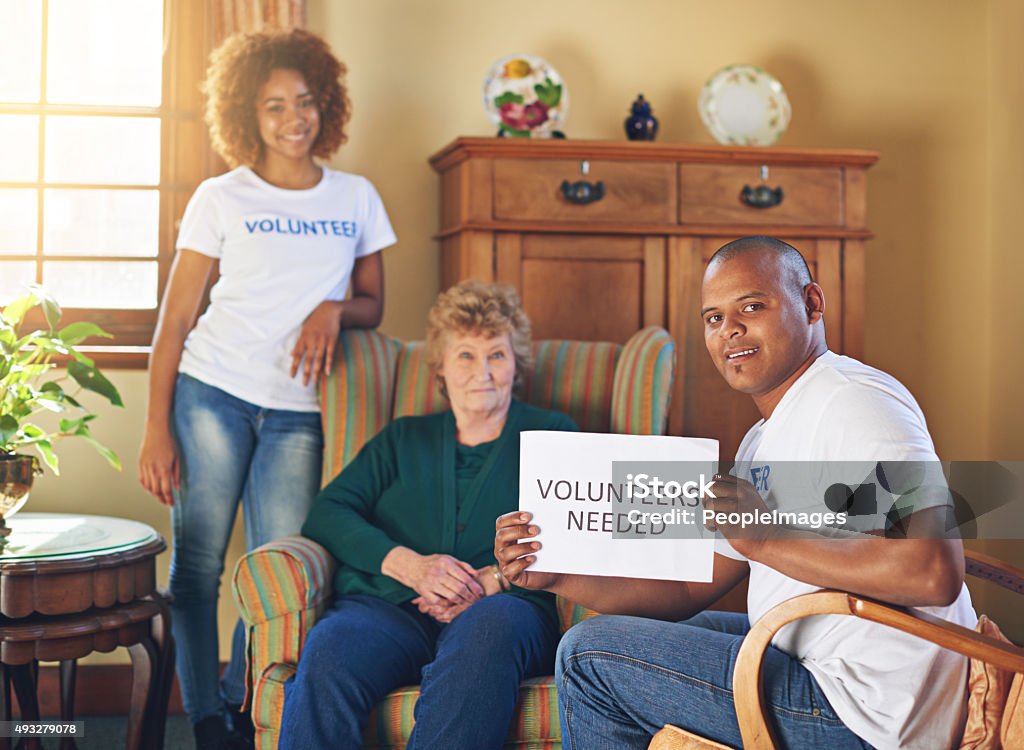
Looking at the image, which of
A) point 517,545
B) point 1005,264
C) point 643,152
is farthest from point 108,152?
point 1005,264

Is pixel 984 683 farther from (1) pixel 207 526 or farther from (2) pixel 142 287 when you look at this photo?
(2) pixel 142 287

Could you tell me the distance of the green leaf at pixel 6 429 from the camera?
2.19m

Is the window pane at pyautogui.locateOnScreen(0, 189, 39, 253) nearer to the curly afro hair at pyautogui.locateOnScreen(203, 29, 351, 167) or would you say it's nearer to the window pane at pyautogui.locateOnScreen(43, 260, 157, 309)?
the window pane at pyautogui.locateOnScreen(43, 260, 157, 309)

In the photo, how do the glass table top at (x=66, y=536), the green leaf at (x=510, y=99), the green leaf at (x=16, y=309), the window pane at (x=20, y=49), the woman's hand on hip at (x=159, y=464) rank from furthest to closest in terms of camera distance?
the window pane at (x=20, y=49), the green leaf at (x=510, y=99), the woman's hand on hip at (x=159, y=464), the green leaf at (x=16, y=309), the glass table top at (x=66, y=536)

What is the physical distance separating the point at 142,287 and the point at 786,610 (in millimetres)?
2411

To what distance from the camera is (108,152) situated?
3.11m

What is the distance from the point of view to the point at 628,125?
303cm

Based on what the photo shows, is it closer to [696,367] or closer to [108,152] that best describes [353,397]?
[696,367]

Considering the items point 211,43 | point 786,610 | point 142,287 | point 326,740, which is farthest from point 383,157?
point 786,610

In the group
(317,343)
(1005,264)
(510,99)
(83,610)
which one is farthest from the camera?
(1005,264)

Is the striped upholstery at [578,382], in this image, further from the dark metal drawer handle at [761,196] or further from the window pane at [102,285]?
the window pane at [102,285]

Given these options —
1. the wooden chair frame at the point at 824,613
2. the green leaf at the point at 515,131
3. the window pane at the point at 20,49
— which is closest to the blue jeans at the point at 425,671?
the wooden chair frame at the point at 824,613

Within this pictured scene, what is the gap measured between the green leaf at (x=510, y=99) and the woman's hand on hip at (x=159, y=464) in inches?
51.5

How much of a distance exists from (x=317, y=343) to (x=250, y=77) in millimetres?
709
